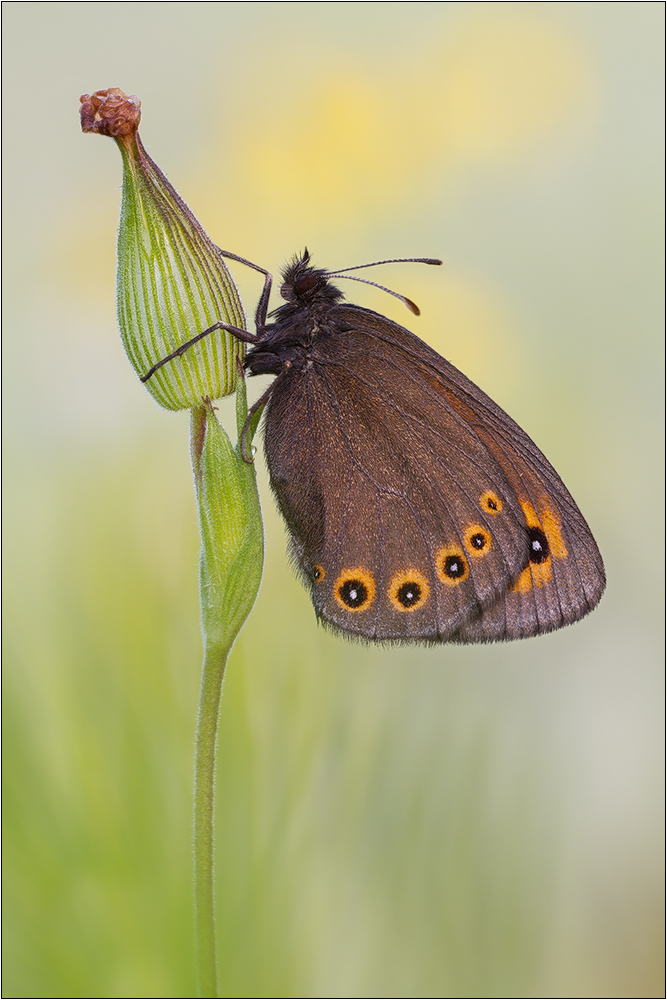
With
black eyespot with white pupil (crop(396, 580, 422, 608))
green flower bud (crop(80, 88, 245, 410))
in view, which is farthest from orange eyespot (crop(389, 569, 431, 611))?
green flower bud (crop(80, 88, 245, 410))

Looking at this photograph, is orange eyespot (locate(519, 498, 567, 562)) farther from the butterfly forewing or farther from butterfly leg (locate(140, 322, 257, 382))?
butterfly leg (locate(140, 322, 257, 382))

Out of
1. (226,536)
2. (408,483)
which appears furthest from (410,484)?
(226,536)

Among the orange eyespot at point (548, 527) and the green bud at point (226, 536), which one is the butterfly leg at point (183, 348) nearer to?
the green bud at point (226, 536)

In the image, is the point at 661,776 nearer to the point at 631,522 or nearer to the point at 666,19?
the point at 631,522

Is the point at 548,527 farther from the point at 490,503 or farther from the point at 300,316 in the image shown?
the point at 300,316

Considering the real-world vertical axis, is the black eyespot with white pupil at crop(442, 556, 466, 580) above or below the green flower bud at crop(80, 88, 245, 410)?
below
